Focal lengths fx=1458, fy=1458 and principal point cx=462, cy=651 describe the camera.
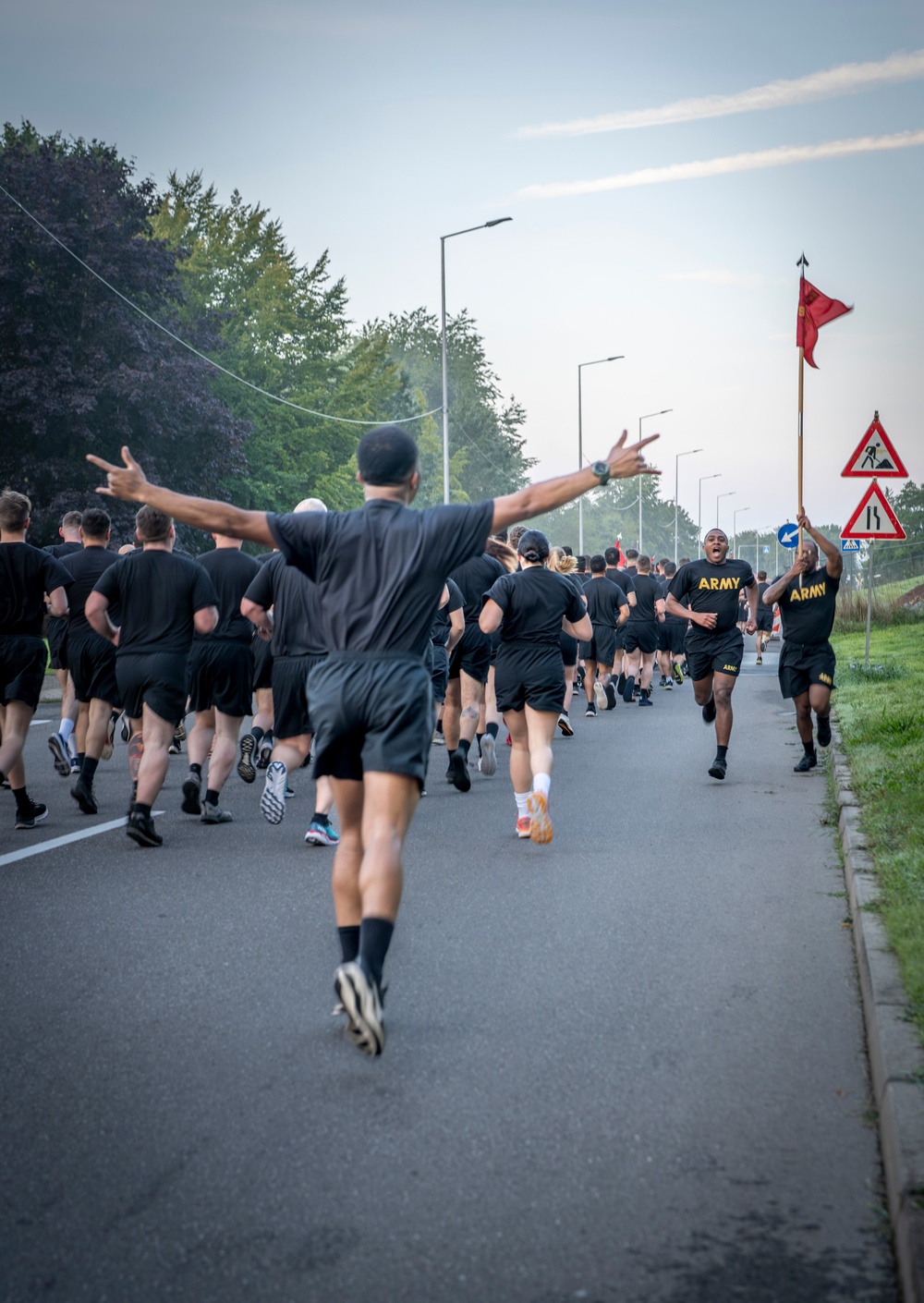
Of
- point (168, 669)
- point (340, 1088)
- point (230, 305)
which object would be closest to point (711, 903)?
point (340, 1088)

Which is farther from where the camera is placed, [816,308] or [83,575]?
[816,308]

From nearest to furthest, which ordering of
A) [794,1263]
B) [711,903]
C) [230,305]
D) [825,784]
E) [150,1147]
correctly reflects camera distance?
[794,1263]
[150,1147]
[711,903]
[825,784]
[230,305]

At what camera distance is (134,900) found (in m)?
7.01

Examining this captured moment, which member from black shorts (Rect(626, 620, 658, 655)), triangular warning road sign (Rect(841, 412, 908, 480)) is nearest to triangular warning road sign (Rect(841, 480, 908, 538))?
triangular warning road sign (Rect(841, 412, 908, 480))

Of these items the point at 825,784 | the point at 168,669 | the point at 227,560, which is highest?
the point at 227,560

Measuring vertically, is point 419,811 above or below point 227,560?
below

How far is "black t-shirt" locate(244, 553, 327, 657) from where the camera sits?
885 centimetres

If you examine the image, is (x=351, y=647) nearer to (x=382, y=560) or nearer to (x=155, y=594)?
(x=382, y=560)

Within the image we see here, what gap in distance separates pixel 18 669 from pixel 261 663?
2253 millimetres

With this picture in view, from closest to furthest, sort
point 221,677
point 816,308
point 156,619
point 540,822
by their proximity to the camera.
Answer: point 540,822
point 156,619
point 221,677
point 816,308

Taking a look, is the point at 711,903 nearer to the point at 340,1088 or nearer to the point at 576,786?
the point at 340,1088

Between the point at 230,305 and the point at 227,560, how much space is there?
48.2m

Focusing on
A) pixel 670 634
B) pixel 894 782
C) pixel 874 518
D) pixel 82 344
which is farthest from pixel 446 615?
pixel 82 344

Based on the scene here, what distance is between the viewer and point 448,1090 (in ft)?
14.1
